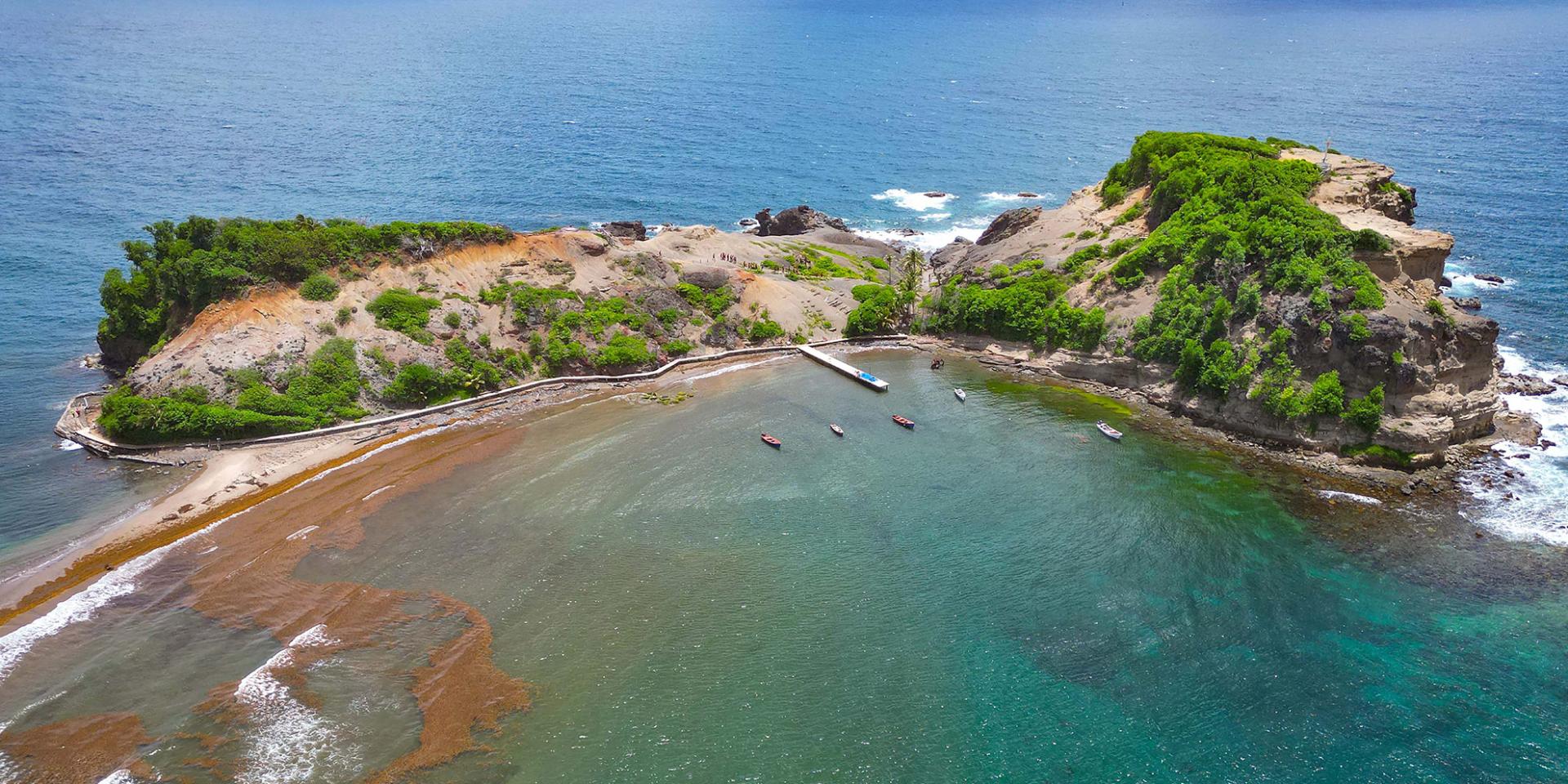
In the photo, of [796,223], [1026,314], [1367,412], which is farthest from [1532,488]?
[796,223]

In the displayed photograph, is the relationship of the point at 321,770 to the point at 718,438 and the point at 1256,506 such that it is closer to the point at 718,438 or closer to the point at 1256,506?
the point at 718,438

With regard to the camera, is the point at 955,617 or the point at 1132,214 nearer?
the point at 955,617

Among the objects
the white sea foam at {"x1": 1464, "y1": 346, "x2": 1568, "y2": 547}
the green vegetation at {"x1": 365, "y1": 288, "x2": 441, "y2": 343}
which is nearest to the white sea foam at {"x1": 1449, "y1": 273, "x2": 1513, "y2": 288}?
the white sea foam at {"x1": 1464, "y1": 346, "x2": 1568, "y2": 547}

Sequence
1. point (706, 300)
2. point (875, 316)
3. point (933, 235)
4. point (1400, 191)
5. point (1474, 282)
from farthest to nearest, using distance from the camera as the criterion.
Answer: point (933, 235)
point (1474, 282)
point (875, 316)
point (706, 300)
point (1400, 191)

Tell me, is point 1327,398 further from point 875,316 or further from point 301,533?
point 301,533

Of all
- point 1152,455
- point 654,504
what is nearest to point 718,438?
point 654,504
